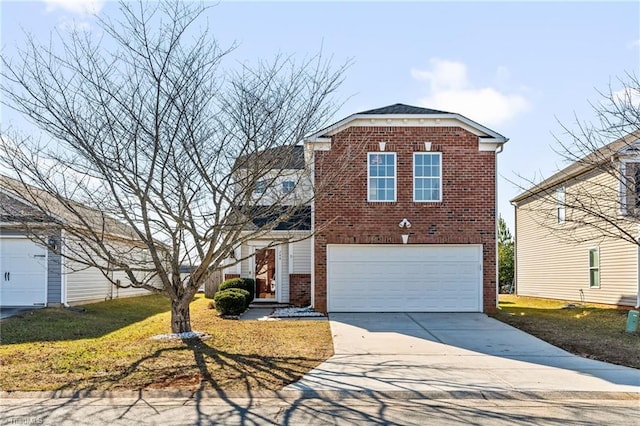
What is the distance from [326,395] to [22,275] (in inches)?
572

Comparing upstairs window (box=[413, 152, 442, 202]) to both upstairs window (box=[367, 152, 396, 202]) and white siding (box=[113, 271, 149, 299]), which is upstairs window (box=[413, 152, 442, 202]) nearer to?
upstairs window (box=[367, 152, 396, 202])

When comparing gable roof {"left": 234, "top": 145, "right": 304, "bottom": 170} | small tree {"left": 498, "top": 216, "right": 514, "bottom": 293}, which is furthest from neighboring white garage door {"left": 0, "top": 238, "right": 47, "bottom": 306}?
small tree {"left": 498, "top": 216, "right": 514, "bottom": 293}

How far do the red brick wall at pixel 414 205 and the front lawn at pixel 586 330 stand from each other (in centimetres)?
197

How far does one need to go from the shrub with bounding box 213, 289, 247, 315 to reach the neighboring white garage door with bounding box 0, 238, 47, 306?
6375 millimetres

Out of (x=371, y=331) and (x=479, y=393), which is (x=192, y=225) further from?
(x=479, y=393)

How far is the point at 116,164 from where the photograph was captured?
35.1 ft

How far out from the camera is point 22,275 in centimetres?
1886

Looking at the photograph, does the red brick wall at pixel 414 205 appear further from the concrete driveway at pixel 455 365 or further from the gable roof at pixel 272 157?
the gable roof at pixel 272 157

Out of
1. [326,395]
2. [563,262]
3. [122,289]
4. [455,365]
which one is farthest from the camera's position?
[122,289]

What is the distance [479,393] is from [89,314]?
44.6ft

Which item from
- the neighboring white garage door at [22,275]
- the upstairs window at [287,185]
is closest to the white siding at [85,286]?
the neighboring white garage door at [22,275]

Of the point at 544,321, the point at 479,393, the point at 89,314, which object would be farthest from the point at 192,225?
the point at 544,321

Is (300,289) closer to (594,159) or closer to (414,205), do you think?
(414,205)

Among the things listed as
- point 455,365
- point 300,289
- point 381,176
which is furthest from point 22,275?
point 455,365
